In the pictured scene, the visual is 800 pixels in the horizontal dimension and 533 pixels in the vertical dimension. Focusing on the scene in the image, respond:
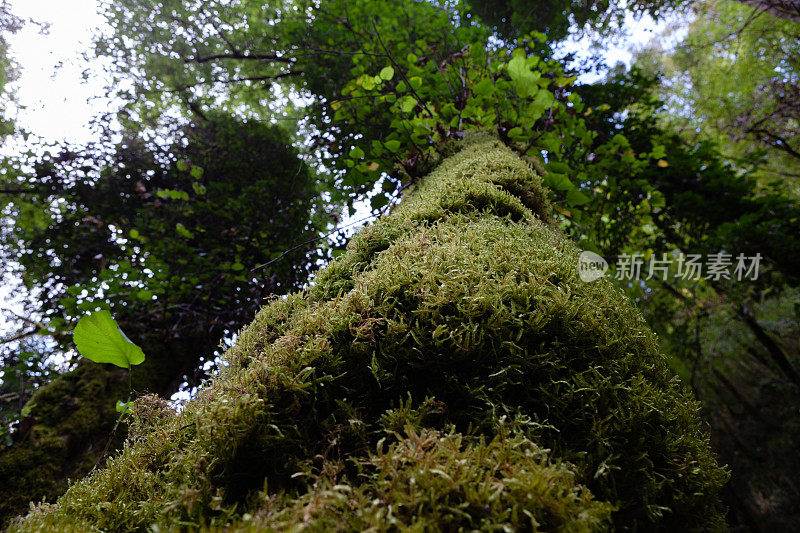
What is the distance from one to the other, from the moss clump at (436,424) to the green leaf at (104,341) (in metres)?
0.22

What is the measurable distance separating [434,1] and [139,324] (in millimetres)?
6843

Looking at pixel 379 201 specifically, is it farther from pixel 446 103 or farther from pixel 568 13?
pixel 568 13

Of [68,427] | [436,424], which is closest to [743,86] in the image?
[436,424]

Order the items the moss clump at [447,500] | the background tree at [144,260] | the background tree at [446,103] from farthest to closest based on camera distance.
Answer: the background tree at [446,103] < the background tree at [144,260] < the moss clump at [447,500]

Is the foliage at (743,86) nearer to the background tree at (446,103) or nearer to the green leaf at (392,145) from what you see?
the background tree at (446,103)

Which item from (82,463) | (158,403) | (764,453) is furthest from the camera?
(764,453)

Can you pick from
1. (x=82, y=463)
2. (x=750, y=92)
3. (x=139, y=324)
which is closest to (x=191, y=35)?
(x=139, y=324)

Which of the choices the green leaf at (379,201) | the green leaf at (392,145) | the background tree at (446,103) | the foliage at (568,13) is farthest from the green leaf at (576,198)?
the foliage at (568,13)

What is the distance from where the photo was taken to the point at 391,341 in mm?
914

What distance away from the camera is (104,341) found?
107 centimetres

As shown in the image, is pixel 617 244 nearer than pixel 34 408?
No

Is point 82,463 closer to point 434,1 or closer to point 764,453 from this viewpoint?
point 434,1

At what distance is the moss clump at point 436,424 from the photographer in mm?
581

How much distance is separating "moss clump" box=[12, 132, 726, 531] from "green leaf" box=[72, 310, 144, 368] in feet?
0.71
